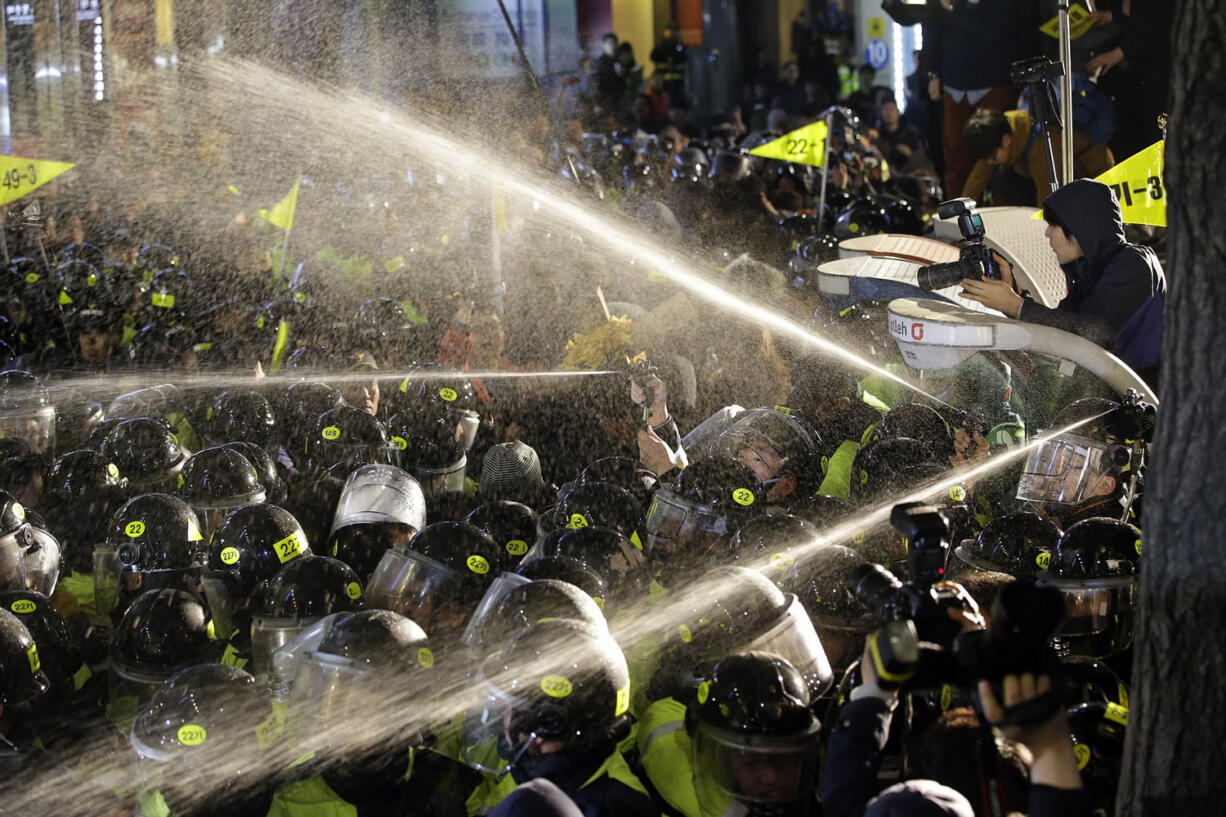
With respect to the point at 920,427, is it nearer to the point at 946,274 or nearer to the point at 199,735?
the point at 946,274

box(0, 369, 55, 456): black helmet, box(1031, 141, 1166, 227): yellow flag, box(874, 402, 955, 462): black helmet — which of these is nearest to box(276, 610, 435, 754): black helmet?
box(874, 402, 955, 462): black helmet

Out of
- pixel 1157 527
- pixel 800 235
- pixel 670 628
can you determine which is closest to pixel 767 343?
pixel 800 235

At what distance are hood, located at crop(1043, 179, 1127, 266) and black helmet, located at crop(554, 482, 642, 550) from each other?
2556 millimetres

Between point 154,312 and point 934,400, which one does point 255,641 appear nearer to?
point 934,400

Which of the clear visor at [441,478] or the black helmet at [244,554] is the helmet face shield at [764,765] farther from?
the clear visor at [441,478]

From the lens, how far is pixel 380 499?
5.87m

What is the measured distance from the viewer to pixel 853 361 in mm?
7758

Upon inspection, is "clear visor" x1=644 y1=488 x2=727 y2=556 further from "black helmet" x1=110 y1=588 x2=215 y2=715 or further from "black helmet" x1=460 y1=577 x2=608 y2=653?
"black helmet" x1=110 y1=588 x2=215 y2=715

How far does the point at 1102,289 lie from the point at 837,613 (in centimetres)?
249

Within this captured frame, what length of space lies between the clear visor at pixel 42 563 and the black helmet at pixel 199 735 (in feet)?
5.50

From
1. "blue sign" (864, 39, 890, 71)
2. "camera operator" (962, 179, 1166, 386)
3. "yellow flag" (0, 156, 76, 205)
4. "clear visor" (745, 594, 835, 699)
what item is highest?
"blue sign" (864, 39, 890, 71)

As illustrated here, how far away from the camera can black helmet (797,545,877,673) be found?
451 centimetres

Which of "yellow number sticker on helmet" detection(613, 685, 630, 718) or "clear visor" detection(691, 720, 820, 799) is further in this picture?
"yellow number sticker on helmet" detection(613, 685, 630, 718)

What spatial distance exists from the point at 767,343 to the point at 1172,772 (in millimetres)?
6077
